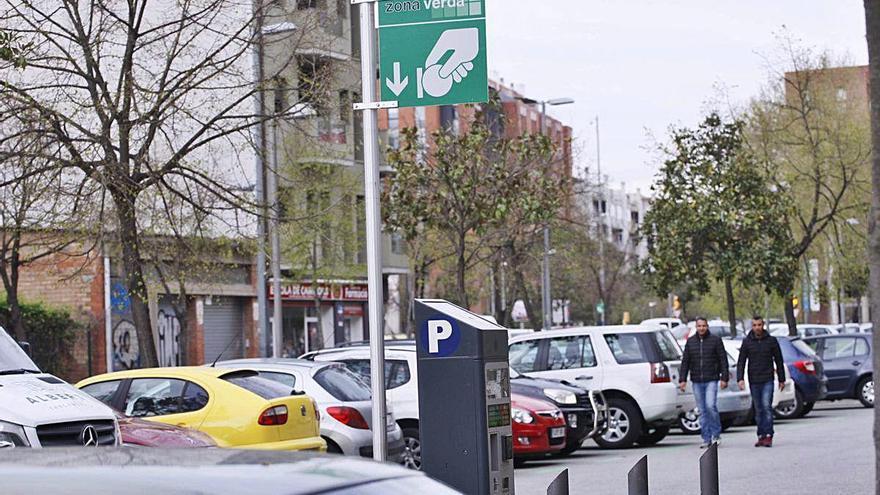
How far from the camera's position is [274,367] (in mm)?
16766

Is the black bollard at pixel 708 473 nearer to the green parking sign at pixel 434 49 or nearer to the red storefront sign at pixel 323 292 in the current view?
the green parking sign at pixel 434 49

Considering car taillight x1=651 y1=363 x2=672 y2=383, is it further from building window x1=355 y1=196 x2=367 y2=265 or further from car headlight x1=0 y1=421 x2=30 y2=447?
building window x1=355 y1=196 x2=367 y2=265

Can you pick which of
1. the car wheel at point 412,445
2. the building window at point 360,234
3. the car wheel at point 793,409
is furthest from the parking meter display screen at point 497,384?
the building window at point 360,234

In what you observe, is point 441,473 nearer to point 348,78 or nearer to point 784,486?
point 784,486

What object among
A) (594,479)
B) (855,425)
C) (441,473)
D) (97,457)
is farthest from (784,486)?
(97,457)

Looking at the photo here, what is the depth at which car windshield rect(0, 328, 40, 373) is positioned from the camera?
482 inches

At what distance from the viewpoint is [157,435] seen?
13031 mm

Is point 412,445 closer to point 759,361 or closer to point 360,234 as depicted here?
point 759,361

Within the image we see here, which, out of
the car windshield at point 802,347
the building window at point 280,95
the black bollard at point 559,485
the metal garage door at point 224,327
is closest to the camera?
the black bollard at point 559,485

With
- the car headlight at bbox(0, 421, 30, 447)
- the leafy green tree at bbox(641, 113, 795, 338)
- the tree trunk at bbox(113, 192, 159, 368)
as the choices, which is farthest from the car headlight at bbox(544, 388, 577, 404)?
the leafy green tree at bbox(641, 113, 795, 338)

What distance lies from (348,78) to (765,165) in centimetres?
1716

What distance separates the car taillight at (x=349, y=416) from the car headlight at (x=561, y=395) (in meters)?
4.14

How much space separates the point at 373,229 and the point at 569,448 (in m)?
11.0

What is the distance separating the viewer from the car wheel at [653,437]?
2309cm
